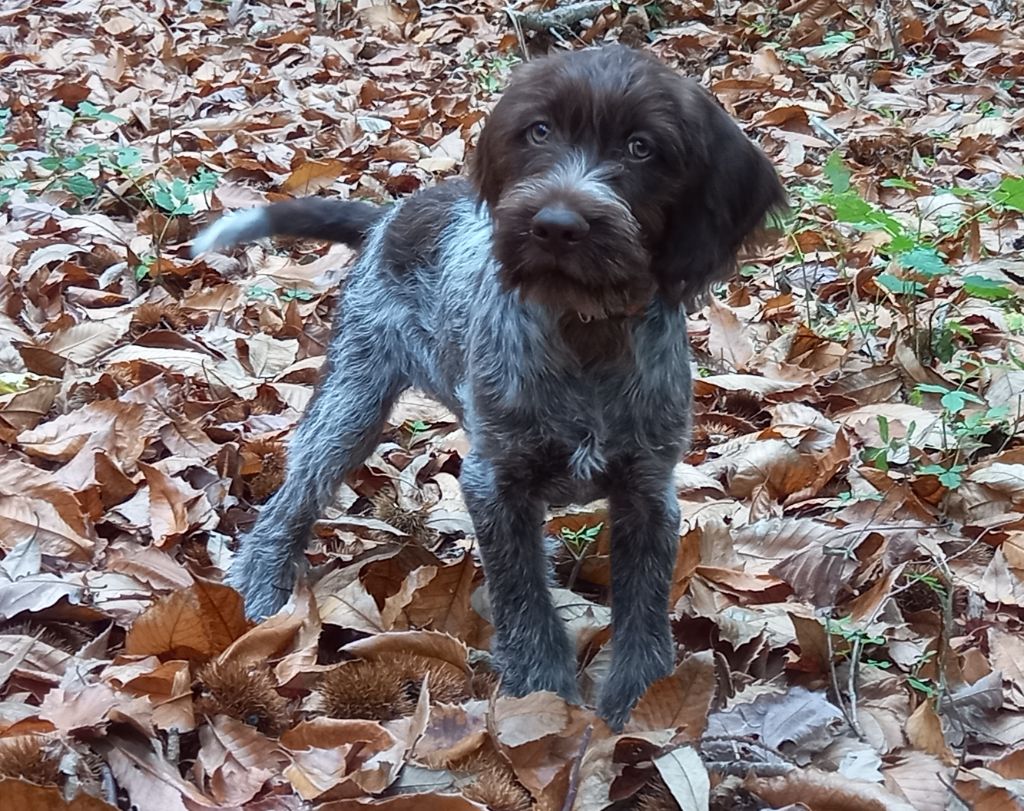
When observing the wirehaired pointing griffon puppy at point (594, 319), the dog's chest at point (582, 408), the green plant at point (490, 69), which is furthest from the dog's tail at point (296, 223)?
the green plant at point (490, 69)

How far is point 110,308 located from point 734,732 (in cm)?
369

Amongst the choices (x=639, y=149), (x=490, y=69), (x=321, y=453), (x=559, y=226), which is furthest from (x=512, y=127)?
(x=490, y=69)

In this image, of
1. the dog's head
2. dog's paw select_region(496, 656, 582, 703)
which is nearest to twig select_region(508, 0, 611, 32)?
the dog's head

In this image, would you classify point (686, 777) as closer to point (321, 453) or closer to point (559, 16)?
point (321, 453)

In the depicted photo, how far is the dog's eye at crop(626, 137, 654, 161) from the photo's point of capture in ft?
9.45

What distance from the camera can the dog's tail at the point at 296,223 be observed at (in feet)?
12.9

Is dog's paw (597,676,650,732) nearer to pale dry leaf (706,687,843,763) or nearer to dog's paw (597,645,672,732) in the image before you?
dog's paw (597,645,672,732)

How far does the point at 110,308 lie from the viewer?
521 centimetres

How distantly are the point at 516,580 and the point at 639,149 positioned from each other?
1.18 m

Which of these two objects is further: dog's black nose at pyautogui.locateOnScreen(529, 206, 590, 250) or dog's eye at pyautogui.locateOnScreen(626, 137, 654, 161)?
dog's eye at pyautogui.locateOnScreen(626, 137, 654, 161)

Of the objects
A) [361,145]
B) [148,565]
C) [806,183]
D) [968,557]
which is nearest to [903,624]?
[968,557]

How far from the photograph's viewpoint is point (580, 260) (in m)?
2.71

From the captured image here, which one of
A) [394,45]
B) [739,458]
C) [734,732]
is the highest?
[734,732]

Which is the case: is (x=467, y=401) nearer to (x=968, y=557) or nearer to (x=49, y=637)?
(x=49, y=637)
